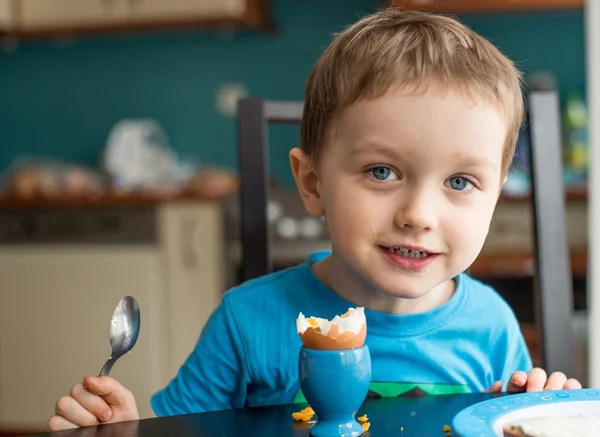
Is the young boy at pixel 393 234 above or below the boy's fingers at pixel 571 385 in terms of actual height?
above

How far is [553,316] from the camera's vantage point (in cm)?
114

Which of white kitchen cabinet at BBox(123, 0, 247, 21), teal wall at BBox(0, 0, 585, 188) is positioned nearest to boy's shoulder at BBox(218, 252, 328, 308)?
white kitchen cabinet at BBox(123, 0, 247, 21)

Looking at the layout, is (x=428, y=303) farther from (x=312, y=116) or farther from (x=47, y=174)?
(x=47, y=174)

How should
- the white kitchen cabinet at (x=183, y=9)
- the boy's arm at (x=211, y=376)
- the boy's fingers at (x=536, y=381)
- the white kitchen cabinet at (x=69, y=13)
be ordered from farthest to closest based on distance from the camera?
the white kitchen cabinet at (x=69, y=13), the white kitchen cabinet at (x=183, y=9), the boy's arm at (x=211, y=376), the boy's fingers at (x=536, y=381)

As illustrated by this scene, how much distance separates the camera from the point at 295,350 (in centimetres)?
97

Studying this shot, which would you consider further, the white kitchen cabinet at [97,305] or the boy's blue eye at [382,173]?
the white kitchen cabinet at [97,305]

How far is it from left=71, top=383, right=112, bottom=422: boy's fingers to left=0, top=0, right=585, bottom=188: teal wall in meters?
2.71

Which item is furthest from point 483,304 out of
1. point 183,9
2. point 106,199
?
point 183,9

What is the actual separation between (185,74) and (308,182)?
2751 mm

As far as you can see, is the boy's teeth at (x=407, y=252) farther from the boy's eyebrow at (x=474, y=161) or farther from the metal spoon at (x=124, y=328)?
the metal spoon at (x=124, y=328)

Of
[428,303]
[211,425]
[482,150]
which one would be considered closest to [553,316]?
[428,303]

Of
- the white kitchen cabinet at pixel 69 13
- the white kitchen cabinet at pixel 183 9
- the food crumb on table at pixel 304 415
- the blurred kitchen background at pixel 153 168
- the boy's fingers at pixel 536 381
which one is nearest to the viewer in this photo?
the food crumb on table at pixel 304 415

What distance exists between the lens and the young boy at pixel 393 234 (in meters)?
0.79

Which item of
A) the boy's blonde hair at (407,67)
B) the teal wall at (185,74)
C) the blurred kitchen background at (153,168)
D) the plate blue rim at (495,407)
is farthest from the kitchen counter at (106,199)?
the plate blue rim at (495,407)
